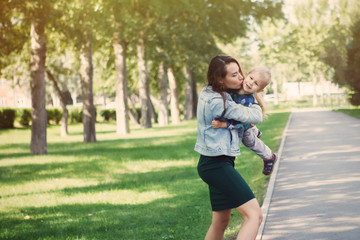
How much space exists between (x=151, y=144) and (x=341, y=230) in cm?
1338

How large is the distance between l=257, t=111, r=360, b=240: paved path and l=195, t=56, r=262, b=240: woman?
1.80m

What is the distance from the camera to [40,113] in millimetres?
16016

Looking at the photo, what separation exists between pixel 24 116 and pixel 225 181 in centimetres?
4035

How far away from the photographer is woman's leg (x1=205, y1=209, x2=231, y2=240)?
3.82 meters

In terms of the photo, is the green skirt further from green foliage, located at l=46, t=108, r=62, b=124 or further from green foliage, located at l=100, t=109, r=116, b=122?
green foliage, located at l=100, t=109, r=116, b=122

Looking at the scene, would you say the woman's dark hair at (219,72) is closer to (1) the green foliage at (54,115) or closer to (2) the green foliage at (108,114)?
(1) the green foliage at (54,115)

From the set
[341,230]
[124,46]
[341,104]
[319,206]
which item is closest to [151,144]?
[124,46]

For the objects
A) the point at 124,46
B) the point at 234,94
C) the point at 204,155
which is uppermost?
the point at 124,46

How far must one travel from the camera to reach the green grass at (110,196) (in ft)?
20.5

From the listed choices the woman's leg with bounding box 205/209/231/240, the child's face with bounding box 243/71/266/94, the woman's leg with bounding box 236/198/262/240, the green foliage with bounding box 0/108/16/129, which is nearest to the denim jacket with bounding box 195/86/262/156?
the child's face with bounding box 243/71/266/94

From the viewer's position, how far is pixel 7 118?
131 ft

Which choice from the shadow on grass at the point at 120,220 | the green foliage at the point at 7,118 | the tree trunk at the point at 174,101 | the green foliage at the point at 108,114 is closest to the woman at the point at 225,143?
the shadow on grass at the point at 120,220

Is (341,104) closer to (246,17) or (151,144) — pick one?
(246,17)

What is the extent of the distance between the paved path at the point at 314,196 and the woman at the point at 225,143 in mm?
1799
